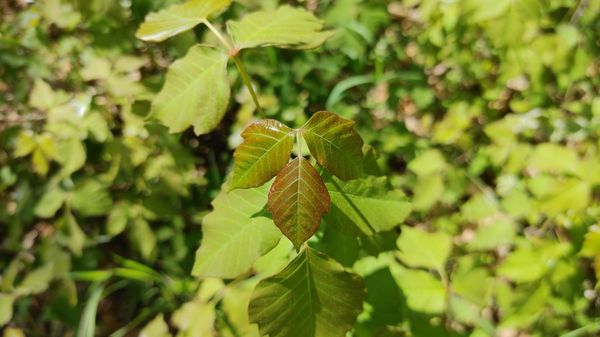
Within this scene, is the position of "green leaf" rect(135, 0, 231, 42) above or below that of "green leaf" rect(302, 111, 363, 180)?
above

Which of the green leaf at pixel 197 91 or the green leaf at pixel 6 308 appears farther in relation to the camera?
the green leaf at pixel 6 308

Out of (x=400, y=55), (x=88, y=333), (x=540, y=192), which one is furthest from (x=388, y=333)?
(x=400, y=55)

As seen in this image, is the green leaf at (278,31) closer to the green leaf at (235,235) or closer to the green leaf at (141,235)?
the green leaf at (235,235)

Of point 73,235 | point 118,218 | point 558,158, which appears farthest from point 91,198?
point 558,158

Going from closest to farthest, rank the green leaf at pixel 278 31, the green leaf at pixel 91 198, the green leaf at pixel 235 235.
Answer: the green leaf at pixel 235 235 < the green leaf at pixel 278 31 < the green leaf at pixel 91 198

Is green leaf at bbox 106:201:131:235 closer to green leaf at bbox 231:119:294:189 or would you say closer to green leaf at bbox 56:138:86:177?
green leaf at bbox 56:138:86:177

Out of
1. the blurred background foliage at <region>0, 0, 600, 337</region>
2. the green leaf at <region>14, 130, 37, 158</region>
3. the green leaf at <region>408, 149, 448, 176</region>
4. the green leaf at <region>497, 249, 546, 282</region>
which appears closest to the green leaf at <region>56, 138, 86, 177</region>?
the blurred background foliage at <region>0, 0, 600, 337</region>

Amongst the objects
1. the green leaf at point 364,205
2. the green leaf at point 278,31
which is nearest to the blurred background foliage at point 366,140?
the green leaf at point 364,205
